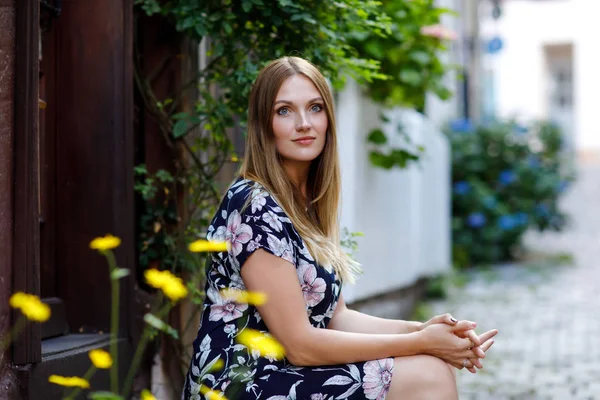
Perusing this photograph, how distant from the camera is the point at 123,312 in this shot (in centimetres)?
317

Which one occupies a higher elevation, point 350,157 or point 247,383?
point 350,157

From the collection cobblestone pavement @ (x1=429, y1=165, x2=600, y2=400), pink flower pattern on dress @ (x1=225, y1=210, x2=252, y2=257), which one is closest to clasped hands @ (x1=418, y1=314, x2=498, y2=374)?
pink flower pattern on dress @ (x1=225, y1=210, x2=252, y2=257)

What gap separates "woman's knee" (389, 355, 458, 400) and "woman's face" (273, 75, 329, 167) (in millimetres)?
661

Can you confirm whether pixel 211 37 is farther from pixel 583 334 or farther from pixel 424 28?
pixel 583 334

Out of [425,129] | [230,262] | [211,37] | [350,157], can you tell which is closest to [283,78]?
[230,262]

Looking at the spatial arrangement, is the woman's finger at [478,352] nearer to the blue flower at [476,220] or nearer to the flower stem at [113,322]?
the flower stem at [113,322]

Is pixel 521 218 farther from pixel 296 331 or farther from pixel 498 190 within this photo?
pixel 296 331

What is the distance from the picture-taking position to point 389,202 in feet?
21.8

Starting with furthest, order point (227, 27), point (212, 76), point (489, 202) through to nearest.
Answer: point (489, 202), point (212, 76), point (227, 27)

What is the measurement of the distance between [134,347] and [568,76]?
18922 mm

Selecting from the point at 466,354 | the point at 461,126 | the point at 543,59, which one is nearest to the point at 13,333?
the point at 466,354

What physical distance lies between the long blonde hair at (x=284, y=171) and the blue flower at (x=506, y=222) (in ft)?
23.3

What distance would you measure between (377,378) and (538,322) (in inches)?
178

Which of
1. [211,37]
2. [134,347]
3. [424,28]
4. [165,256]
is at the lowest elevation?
[134,347]
